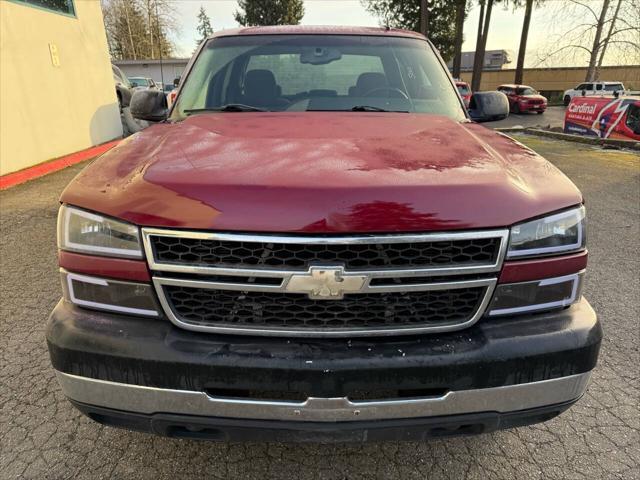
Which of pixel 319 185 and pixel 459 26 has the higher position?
pixel 459 26

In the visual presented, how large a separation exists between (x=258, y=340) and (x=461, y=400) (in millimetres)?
710

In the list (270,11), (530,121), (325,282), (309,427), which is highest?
(270,11)

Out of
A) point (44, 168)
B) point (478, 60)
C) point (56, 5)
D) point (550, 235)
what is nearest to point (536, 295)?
point (550, 235)

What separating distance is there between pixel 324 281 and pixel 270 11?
53.6 metres

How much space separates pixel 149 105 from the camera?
3.17 metres

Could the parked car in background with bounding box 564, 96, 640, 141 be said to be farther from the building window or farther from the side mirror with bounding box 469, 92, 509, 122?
the building window

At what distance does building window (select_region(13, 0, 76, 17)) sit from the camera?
8.63 meters

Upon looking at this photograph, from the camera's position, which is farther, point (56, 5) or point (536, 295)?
point (56, 5)

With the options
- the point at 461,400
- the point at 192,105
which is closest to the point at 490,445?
the point at 461,400

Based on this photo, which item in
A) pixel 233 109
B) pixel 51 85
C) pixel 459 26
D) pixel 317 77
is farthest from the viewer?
pixel 459 26

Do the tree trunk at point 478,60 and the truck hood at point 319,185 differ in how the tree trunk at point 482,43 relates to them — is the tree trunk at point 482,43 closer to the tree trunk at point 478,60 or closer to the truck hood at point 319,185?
the tree trunk at point 478,60

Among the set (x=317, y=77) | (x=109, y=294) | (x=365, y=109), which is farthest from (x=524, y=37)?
(x=109, y=294)

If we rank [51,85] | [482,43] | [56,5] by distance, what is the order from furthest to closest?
[482,43], [56,5], [51,85]

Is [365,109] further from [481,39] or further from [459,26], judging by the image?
[481,39]
